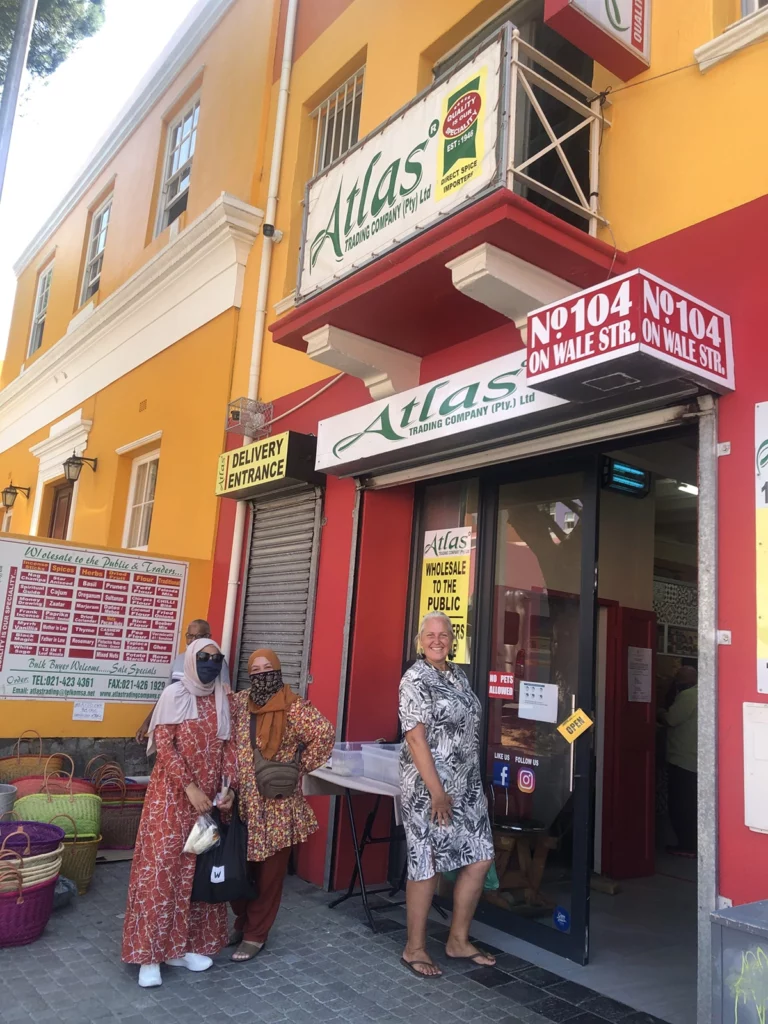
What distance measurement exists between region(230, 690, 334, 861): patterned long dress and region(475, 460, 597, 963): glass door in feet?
4.17

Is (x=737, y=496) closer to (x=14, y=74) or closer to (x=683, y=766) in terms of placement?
(x=683, y=766)

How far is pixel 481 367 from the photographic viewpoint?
4793 millimetres

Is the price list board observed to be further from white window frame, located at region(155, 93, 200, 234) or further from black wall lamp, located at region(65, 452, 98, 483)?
white window frame, located at region(155, 93, 200, 234)

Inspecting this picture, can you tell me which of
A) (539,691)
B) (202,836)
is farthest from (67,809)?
(539,691)

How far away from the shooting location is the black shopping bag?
416 centimetres

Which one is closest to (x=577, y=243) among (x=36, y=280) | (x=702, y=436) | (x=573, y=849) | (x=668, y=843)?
(x=702, y=436)

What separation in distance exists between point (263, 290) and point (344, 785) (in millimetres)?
4939

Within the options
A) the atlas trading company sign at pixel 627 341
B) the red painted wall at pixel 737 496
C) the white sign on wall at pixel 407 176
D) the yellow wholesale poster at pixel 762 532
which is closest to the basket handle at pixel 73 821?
the white sign on wall at pixel 407 176

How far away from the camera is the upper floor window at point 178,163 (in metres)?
10.5

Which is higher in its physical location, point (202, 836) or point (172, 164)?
point (172, 164)

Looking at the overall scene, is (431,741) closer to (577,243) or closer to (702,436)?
(702,436)

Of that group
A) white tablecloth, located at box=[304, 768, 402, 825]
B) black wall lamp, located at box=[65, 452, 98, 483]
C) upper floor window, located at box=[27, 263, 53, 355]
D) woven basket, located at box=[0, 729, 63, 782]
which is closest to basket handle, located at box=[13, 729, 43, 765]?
woven basket, located at box=[0, 729, 63, 782]

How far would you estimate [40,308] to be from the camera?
51.9ft

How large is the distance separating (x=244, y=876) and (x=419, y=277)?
11.1ft
